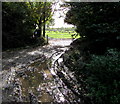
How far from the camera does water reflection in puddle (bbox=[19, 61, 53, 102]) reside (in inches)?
133

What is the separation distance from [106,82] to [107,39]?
2423 millimetres

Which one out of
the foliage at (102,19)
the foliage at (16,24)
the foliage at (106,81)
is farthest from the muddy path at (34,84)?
the foliage at (16,24)

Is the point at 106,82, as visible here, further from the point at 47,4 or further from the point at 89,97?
the point at 47,4

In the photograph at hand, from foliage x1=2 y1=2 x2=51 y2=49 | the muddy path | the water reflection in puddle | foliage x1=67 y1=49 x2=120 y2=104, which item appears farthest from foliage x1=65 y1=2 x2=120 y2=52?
foliage x1=2 y1=2 x2=51 y2=49

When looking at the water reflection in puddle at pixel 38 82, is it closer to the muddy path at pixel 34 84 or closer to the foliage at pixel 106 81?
the muddy path at pixel 34 84

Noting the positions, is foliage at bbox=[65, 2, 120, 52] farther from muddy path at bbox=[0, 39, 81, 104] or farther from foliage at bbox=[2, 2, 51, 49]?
foliage at bbox=[2, 2, 51, 49]

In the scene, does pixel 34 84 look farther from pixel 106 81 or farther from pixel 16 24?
pixel 16 24

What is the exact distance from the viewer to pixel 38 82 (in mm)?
4195

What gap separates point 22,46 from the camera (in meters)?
10.2

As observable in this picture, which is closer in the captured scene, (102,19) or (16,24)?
(102,19)

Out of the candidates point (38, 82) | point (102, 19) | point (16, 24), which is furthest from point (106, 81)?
point (16, 24)

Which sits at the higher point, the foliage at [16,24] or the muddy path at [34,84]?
the foliage at [16,24]

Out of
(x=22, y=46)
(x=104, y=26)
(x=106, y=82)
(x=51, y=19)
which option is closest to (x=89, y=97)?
(x=106, y=82)

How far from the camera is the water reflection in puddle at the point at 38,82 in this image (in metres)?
3.37
